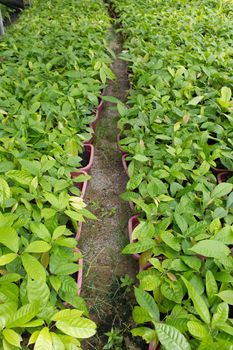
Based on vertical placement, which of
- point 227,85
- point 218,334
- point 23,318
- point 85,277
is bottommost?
point 85,277

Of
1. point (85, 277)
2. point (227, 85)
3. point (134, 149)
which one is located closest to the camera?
point (85, 277)

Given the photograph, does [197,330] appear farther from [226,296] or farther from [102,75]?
[102,75]

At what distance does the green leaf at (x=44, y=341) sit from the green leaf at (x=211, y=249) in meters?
0.56

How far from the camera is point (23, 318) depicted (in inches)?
37.1

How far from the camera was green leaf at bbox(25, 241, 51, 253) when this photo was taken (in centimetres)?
114

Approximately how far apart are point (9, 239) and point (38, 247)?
105 mm

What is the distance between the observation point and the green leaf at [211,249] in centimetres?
118

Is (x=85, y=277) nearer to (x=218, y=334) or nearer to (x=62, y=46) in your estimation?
(x=218, y=334)

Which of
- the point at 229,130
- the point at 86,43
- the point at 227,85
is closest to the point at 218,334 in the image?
the point at 229,130

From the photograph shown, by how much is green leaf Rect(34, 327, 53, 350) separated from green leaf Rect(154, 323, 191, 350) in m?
0.30

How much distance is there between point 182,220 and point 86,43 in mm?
1996

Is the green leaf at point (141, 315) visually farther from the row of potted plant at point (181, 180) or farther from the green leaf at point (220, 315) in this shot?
the green leaf at point (220, 315)

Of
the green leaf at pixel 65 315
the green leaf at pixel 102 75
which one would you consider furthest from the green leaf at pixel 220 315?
the green leaf at pixel 102 75

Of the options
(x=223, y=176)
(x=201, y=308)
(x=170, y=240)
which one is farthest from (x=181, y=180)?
(x=201, y=308)
